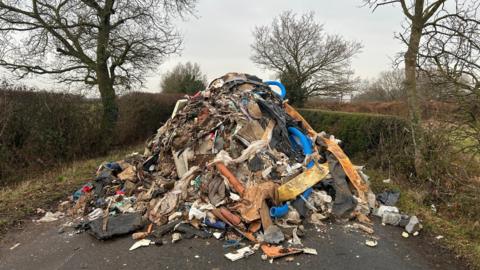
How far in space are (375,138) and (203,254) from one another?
6.08 m

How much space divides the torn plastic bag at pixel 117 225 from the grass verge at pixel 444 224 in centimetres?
410

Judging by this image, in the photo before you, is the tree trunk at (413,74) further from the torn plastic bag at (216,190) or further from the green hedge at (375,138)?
the torn plastic bag at (216,190)

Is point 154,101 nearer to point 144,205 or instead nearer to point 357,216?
point 144,205

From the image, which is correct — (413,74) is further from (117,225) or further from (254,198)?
(117,225)

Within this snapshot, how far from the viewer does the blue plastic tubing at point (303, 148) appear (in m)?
4.13

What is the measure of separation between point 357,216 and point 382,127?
3.79 meters

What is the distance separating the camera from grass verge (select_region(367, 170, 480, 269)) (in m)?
3.54

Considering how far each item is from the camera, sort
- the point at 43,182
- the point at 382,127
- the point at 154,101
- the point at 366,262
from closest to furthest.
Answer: the point at 366,262 → the point at 43,182 → the point at 382,127 → the point at 154,101

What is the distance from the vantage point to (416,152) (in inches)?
236

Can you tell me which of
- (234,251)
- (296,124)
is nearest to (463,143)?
(296,124)

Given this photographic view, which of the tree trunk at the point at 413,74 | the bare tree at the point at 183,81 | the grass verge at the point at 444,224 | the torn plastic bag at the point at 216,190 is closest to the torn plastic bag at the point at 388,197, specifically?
the grass verge at the point at 444,224

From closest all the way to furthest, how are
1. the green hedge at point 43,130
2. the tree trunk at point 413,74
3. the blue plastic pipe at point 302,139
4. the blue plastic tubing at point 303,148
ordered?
the blue plastic tubing at point 303,148
the blue plastic pipe at point 302,139
the green hedge at point 43,130
the tree trunk at point 413,74

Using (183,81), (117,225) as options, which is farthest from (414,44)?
(183,81)

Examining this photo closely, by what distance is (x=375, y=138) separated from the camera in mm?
7812
